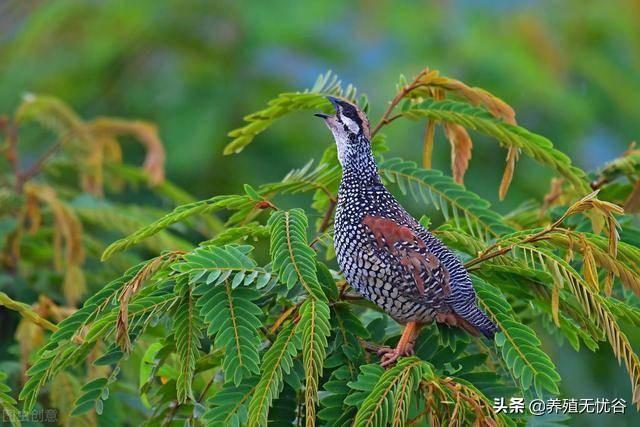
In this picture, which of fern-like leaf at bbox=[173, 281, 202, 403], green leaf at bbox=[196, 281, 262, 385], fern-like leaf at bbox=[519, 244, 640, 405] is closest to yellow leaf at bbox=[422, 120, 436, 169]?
fern-like leaf at bbox=[519, 244, 640, 405]

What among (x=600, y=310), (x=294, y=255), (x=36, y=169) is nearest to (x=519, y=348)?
(x=600, y=310)

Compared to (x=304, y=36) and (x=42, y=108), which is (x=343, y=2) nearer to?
(x=304, y=36)

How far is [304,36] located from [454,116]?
753 cm

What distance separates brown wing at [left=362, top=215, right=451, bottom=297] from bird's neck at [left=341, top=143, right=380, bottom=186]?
0.19m

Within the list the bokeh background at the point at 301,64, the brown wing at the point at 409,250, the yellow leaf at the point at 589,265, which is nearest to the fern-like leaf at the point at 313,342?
the brown wing at the point at 409,250

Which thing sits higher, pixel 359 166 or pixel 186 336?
pixel 359 166

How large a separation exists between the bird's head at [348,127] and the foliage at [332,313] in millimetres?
163

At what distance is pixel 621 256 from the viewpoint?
3562 mm

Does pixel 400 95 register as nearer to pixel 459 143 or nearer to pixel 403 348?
pixel 459 143

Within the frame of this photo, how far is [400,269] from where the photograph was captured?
3762 millimetres

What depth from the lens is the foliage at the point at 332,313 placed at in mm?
3340

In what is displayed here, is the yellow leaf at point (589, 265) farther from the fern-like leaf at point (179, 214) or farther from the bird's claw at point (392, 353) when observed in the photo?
the fern-like leaf at point (179, 214)

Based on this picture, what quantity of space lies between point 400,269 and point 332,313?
0.29m

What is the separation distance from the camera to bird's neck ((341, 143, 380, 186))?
4.03 meters
